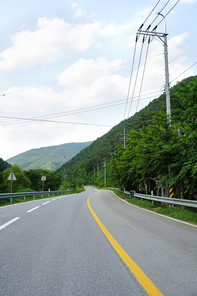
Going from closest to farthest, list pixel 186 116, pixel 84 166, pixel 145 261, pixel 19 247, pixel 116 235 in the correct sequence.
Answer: pixel 145 261 → pixel 19 247 → pixel 116 235 → pixel 186 116 → pixel 84 166

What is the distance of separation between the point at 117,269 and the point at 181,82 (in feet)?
22.5

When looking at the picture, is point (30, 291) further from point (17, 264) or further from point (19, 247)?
point (19, 247)

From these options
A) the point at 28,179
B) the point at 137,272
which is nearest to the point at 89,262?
the point at 137,272

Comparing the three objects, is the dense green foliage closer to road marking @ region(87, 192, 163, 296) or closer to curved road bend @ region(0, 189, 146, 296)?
curved road bend @ region(0, 189, 146, 296)

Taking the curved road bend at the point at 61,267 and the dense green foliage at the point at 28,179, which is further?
the dense green foliage at the point at 28,179

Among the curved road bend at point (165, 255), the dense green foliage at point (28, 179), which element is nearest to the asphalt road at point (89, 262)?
the curved road bend at point (165, 255)

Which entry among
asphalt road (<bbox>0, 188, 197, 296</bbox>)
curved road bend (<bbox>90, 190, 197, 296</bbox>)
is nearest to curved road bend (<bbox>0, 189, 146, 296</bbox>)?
asphalt road (<bbox>0, 188, 197, 296</bbox>)

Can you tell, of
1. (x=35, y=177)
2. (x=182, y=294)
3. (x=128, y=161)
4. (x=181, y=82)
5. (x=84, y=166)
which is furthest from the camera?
(x=84, y=166)

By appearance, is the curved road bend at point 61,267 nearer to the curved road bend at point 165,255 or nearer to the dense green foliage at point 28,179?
the curved road bend at point 165,255

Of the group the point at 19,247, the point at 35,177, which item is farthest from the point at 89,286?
the point at 35,177

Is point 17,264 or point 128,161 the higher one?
point 128,161

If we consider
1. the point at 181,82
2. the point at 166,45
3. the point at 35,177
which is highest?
the point at 166,45

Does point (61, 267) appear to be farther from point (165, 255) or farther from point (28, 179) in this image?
point (28, 179)

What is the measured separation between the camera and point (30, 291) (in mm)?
2643
